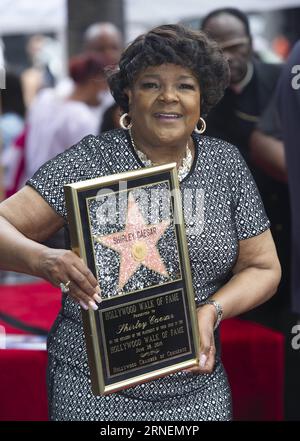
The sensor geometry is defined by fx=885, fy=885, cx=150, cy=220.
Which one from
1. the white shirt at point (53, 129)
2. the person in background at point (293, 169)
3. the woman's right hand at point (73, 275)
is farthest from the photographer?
the white shirt at point (53, 129)

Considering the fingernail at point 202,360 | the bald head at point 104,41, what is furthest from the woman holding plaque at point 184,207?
the bald head at point 104,41

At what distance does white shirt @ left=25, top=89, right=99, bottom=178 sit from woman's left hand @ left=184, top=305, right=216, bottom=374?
3099 mm

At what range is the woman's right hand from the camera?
1.97m

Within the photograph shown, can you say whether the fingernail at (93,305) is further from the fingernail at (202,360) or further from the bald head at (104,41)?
the bald head at (104,41)

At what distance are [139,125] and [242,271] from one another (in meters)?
0.50

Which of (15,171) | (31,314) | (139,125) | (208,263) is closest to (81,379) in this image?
(208,263)

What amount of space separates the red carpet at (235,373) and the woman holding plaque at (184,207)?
991 millimetres

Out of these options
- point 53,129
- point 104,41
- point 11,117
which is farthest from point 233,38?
point 11,117

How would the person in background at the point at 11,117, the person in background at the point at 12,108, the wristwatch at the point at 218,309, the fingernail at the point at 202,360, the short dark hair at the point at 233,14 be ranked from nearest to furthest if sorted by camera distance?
the fingernail at the point at 202,360, the wristwatch at the point at 218,309, the short dark hair at the point at 233,14, the person in background at the point at 11,117, the person in background at the point at 12,108

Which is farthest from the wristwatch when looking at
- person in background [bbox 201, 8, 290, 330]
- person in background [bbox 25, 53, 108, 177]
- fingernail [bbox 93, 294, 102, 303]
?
person in background [bbox 25, 53, 108, 177]

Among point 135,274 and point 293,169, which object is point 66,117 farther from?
point 135,274

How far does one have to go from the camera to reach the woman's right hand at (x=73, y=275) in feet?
6.47

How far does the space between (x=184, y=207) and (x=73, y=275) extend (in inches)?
16.8

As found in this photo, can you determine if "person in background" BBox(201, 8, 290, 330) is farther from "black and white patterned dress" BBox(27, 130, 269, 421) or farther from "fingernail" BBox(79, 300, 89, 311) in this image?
"fingernail" BBox(79, 300, 89, 311)
